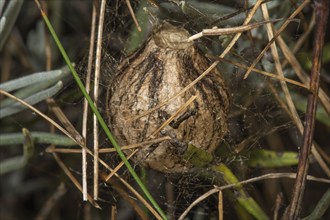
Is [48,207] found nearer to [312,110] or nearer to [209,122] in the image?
[209,122]

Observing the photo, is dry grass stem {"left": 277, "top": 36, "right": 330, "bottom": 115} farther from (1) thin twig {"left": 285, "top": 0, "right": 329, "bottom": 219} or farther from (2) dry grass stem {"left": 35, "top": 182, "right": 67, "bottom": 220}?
(2) dry grass stem {"left": 35, "top": 182, "right": 67, "bottom": 220}

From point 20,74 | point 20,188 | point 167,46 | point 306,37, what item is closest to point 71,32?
point 20,74

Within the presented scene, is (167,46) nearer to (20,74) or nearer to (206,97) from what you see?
(206,97)

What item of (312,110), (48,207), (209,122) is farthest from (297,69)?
(48,207)

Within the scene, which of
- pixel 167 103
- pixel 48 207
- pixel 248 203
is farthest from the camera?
pixel 48 207

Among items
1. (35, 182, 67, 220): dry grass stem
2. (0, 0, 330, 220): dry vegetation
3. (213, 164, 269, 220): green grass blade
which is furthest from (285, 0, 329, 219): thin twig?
(35, 182, 67, 220): dry grass stem

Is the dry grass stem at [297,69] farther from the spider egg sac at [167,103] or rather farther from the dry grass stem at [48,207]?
the dry grass stem at [48,207]

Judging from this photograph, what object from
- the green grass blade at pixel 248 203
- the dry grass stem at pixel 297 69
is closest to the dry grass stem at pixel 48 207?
the green grass blade at pixel 248 203

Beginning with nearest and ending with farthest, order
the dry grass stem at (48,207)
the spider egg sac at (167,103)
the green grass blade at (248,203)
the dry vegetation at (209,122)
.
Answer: the spider egg sac at (167,103) → the dry vegetation at (209,122) → the green grass blade at (248,203) → the dry grass stem at (48,207)

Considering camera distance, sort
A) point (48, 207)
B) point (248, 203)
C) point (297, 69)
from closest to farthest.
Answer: point (248, 203), point (297, 69), point (48, 207)
